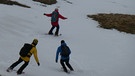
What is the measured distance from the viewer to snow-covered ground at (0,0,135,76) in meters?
15.8

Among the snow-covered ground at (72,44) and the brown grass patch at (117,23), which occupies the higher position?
the snow-covered ground at (72,44)

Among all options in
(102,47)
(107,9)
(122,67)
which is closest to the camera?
(122,67)

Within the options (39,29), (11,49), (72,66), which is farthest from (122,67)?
(39,29)

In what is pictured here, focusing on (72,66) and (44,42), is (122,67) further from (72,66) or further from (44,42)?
(44,42)

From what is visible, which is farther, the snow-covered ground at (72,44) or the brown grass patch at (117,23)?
the brown grass patch at (117,23)

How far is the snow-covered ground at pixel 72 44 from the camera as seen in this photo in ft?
51.9

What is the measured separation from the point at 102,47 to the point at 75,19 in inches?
411

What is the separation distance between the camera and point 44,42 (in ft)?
66.5

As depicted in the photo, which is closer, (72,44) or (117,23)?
(72,44)

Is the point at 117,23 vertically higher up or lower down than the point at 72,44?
lower down

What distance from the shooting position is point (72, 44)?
835 inches

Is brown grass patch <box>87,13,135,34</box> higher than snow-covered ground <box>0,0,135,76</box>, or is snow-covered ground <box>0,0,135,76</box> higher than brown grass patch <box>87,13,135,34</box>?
snow-covered ground <box>0,0,135,76</box>

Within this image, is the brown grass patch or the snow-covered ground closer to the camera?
the snow-covered ground

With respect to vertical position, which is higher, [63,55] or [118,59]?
[63,55]
